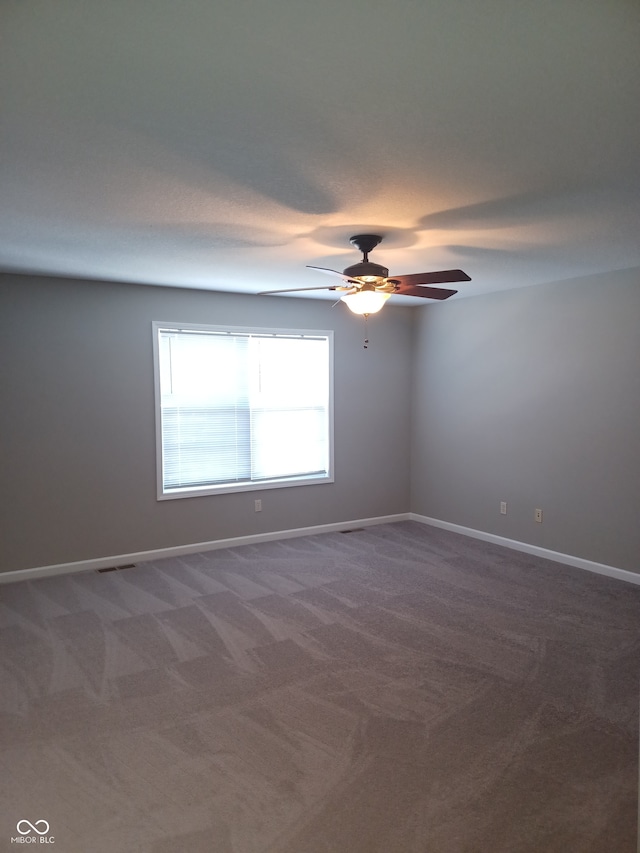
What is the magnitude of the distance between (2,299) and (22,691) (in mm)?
2938

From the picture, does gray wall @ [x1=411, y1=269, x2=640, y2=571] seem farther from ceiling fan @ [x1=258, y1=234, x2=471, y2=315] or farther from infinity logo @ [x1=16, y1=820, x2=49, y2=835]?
infinity logo @ [x1=16, y1=820, x2=49, y2=835]

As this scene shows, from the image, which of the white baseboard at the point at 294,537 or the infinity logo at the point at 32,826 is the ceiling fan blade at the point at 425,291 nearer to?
the white baseboard at the point at 294,537

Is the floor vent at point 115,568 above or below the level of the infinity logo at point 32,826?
above

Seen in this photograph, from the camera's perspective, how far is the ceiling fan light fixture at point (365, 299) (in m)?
3.27

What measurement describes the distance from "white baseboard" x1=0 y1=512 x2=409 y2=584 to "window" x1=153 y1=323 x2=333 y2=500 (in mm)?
490

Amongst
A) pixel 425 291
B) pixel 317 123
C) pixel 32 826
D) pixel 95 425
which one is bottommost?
pixel 32 826

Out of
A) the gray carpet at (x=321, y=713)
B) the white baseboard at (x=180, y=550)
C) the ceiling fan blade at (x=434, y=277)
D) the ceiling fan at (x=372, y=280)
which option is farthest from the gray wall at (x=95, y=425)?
the ceiling fan blade at (x=434, y=277)

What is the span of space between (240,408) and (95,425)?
4.37 ft

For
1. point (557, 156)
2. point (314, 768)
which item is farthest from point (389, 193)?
point (314, 768)

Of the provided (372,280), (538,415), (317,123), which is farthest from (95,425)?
(538,415)

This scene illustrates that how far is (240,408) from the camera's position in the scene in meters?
5.39

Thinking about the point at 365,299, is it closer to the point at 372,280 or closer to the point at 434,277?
the point at 372,280

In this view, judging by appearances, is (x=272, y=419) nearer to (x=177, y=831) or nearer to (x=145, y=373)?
(x=145, y=373)

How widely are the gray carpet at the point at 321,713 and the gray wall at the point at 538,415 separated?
0.66 metres
